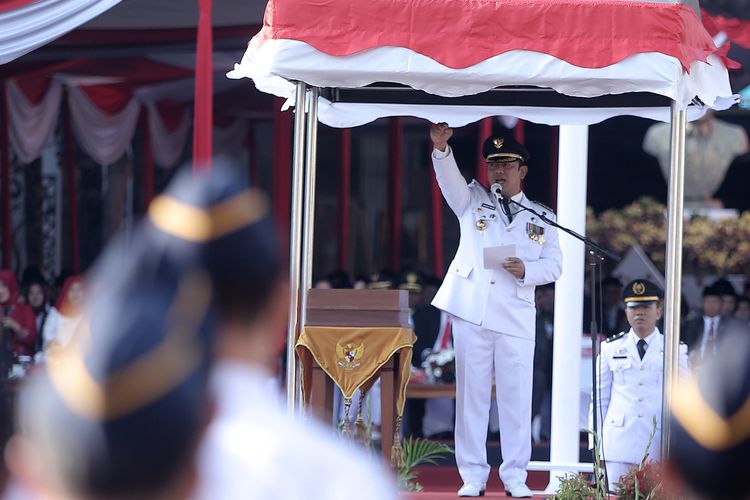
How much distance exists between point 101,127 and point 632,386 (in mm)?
6923

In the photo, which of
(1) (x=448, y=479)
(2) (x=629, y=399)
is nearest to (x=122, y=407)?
(2) (x=629, y=399)

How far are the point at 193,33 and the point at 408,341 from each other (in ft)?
17.3

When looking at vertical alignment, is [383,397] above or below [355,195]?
below

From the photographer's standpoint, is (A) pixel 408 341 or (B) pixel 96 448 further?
(A) pixel 408 341

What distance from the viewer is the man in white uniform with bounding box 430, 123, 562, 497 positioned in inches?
227

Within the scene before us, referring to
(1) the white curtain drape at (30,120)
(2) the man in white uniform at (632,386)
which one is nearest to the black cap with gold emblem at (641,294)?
(2) the man in white uniform at (632,386)

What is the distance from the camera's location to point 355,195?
13195 millimetres

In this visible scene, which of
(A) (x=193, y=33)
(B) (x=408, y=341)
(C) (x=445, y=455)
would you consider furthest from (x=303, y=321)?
(A) (x=193, y=33)

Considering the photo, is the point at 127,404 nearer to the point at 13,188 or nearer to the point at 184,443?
the point at 184,443

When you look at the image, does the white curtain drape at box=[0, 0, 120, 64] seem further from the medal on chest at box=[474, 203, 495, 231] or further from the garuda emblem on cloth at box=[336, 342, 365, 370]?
the garuda emblem on cloth at box=[336, 342, 365, 370]

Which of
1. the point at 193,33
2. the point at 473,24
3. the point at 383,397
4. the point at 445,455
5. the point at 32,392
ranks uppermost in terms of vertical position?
the point at 193,33

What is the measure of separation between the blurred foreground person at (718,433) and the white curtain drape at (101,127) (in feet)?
34.7

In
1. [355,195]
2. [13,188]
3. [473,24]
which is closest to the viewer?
[473,24]

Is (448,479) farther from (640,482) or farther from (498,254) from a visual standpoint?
(640,482)
